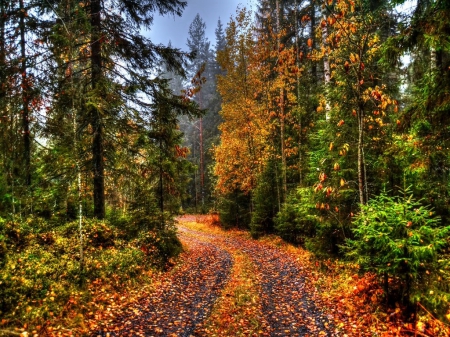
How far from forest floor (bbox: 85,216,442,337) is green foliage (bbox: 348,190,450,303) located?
3.00 feet

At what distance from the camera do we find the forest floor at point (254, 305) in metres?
6.52

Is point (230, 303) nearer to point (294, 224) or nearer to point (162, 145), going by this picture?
point (294, 224)

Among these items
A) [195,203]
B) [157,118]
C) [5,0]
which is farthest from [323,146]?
[195,203]

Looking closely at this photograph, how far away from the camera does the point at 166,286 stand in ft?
32.2

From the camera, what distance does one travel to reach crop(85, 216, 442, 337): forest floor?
257 inches

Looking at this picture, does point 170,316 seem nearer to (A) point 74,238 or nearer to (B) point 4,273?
(B) point 4,273

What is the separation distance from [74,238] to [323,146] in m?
10.5

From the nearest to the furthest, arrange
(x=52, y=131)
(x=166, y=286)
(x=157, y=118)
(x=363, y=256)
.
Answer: (x=363, y=256)
(x=166, y=286)
(x=52, y=131)
(x=157, y=118)

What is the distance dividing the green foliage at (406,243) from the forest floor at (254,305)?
915mm

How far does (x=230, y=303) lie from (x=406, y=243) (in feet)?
16.6

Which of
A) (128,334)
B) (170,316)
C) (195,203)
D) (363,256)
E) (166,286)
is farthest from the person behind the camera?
(195,203)

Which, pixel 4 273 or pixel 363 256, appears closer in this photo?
pixel 4 273

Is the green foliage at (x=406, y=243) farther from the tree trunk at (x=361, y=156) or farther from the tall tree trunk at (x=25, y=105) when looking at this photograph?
the tall tree trunk at (x=25, y=105)

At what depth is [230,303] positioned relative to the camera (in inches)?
329
